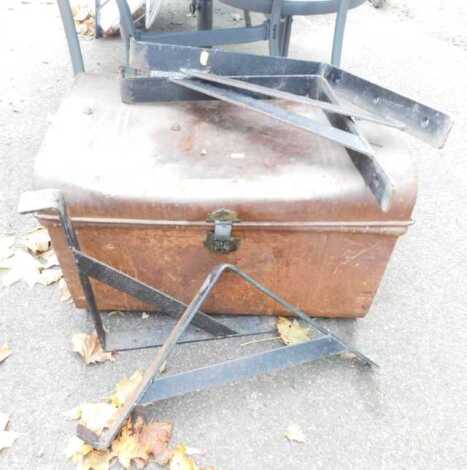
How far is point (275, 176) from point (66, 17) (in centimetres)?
165

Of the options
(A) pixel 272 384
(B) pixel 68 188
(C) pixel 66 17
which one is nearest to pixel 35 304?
(B) pixel 68 188

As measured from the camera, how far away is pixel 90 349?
159 cm

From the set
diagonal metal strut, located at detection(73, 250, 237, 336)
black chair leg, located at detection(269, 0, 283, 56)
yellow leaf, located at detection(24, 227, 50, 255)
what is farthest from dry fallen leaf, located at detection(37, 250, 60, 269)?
black chair leg, located at detection(269, 0, 283, 56)

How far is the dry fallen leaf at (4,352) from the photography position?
5.18ft

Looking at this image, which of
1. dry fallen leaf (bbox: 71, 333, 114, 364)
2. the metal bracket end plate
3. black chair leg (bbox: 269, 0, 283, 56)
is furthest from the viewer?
black chair leg (bbox: 269, 0, 283, 56)

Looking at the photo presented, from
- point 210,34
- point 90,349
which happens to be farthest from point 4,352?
point 210,34

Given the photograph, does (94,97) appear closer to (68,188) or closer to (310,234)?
(68,188)

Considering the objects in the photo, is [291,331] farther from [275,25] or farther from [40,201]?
[275,25]

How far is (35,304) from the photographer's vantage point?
1770 millimetres

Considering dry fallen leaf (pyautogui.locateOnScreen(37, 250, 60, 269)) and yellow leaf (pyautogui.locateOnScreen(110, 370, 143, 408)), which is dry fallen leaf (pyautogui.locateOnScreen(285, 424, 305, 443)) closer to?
yellow leaf (pyautogui.locateOnScreen(110, 370, 143, 408))

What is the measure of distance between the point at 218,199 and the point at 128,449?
32.1 inches

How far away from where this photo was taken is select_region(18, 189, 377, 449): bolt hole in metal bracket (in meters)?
1.26

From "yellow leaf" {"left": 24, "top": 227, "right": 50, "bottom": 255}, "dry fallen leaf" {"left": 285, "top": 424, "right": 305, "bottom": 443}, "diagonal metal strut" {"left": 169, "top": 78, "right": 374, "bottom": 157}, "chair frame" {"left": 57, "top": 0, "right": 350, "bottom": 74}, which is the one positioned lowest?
"dry fallen leaf" {"left": 285, "top": 424, "right": 305, "bottom": 443}

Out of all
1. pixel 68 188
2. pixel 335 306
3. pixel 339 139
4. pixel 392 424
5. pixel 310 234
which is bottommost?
pixel 392 424
